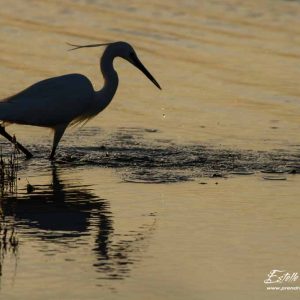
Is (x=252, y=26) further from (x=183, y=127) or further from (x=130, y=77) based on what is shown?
(x=183, y=127)

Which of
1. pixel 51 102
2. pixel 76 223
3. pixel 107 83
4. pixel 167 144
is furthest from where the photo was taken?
pixel 107 83

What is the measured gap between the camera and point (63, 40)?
19688 millimetres

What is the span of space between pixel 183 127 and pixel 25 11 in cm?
871

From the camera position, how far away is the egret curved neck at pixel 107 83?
13789 millimetres

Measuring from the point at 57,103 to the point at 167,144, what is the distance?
4.35 feet

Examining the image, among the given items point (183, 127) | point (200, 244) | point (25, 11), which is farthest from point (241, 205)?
point (25, 11)
